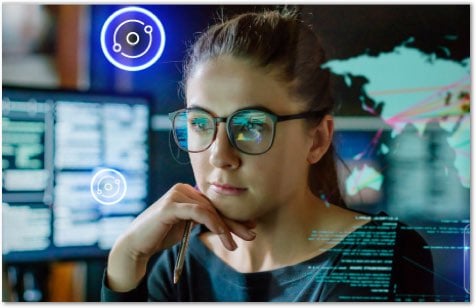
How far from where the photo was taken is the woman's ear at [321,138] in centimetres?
117

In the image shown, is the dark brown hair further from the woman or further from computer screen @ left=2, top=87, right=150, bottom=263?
computer screen @ left=2, top=87, right=150, bottom=263

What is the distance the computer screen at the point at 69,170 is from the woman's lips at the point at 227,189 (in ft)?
0.62

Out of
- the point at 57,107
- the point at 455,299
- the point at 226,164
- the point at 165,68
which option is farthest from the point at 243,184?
the point at 455,299

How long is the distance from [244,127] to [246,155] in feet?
0.22

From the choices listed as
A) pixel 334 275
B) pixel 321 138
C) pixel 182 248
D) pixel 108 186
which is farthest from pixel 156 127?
pixel 334 275

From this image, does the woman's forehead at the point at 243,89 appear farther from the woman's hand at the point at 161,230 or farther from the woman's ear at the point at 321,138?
the woman's hand at the point at 161,230

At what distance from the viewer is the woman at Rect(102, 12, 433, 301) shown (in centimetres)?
112

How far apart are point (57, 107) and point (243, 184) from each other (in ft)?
1.64

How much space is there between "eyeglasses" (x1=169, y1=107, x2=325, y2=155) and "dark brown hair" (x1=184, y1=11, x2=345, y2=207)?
69mm

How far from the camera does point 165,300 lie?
4.02ft

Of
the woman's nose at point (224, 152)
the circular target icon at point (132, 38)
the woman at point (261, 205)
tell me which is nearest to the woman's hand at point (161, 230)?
the woman at point (261, 205)

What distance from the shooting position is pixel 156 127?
1.21m

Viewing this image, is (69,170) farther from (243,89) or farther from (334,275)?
(334,275)

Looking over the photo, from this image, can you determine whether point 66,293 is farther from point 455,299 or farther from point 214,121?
point 455,299
